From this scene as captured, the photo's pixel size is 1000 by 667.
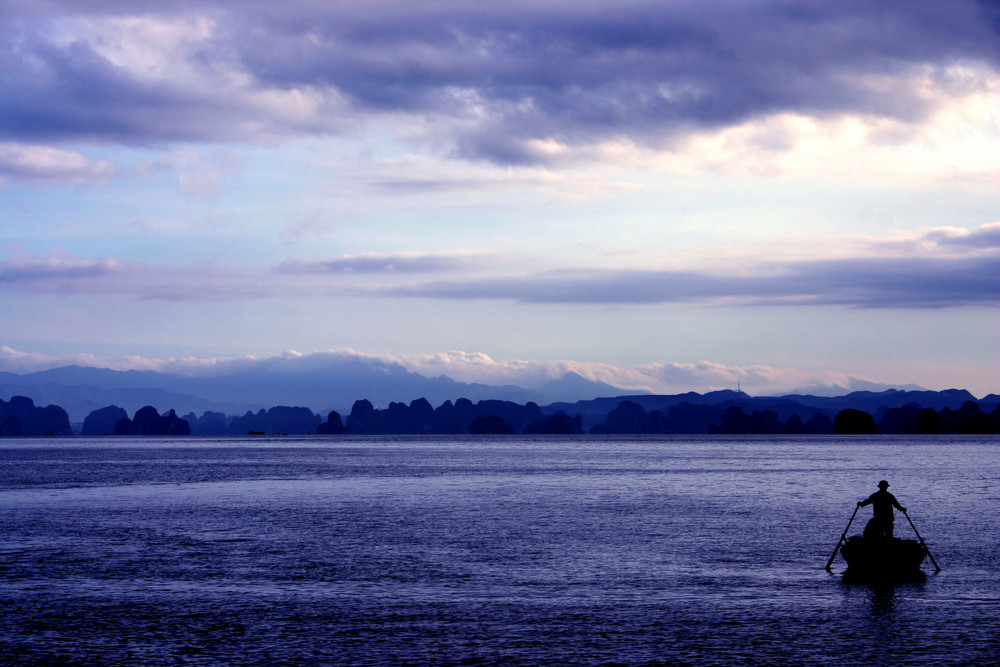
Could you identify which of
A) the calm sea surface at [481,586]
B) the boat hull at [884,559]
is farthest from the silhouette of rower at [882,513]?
the calm sea surface at [481,586]

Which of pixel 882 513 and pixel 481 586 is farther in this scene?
pixel 882 513

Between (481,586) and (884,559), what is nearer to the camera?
(481,586)

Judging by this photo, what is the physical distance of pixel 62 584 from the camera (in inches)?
1398

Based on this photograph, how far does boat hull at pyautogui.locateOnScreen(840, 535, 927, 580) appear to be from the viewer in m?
Result: 36.3

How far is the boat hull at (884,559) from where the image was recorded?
3634 cm

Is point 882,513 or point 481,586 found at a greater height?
point 882,513

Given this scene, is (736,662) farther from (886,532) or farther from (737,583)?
(886,532)

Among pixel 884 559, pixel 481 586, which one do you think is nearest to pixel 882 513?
pixel 884 559

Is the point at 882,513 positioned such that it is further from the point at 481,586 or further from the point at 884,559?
the point at 481,586

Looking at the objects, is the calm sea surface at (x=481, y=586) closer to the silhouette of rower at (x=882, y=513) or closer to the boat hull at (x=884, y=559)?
the boat hull at (x=884, y=559)

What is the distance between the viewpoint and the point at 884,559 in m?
36.6

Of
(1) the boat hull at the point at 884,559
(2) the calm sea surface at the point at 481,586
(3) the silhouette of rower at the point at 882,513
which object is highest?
(3) the silhouette of rower at the point at 882,513

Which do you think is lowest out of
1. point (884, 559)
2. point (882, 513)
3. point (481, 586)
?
point (481, 586)

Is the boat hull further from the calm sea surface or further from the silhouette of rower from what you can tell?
the calm sea surface
